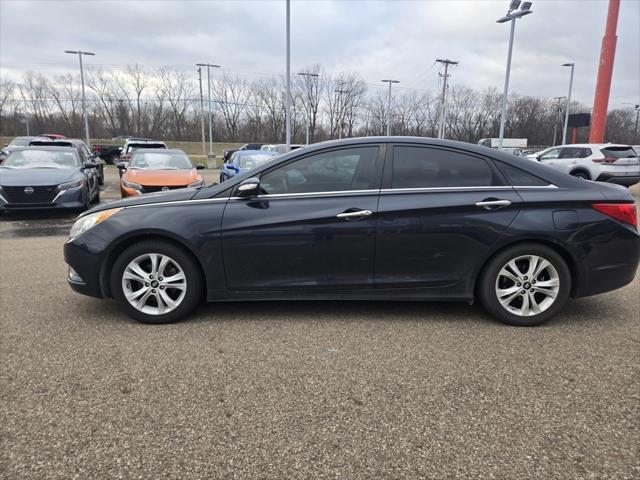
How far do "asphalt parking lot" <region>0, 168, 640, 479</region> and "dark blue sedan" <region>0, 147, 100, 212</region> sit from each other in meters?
6.17

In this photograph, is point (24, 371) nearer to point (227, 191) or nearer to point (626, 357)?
point (227, 191)

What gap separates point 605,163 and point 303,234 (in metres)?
16.0

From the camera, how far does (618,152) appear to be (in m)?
16.0

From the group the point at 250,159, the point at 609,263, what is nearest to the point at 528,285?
the point at 609,263

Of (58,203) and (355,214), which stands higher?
(355,214)

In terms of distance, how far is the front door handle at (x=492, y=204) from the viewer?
3.75 m

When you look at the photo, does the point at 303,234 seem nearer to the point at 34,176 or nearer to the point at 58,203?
the point at 58,203

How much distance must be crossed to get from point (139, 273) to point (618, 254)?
3993 millimetres

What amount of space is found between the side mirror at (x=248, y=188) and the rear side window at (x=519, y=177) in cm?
205

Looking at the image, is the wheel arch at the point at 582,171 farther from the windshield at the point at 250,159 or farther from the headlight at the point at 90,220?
the headlight at the point at 90,220

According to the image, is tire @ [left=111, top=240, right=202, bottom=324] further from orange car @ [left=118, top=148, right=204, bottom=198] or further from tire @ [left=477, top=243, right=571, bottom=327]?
orange car @ [left=118, top=148, right=204, bottom=198]

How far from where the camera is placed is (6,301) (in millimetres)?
4469

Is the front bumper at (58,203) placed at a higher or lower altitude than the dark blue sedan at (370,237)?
lower

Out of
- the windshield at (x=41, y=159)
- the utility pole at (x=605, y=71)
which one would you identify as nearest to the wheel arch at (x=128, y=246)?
the windshield at (x=41, y=159)
